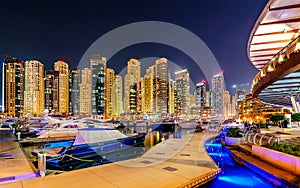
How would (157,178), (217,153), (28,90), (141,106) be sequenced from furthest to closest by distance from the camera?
(141,106) → (28,90) → (217,153) → (157,178)

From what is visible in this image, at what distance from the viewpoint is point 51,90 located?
108438 millimetres

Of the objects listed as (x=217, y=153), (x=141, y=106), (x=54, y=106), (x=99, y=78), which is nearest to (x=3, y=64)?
(x=54, y=106)

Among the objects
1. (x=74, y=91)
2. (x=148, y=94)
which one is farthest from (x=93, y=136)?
(x=74, y=91)

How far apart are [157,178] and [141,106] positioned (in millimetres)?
110343

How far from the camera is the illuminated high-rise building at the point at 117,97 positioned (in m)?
111

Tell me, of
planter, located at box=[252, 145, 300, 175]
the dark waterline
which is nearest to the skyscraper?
planter, located at box=[252, 145, 300, 175]

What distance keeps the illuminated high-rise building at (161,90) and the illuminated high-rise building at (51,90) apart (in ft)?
165

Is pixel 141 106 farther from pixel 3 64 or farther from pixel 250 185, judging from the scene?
pixel 250 185

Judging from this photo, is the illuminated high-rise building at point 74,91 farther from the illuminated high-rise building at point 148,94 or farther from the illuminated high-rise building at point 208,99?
the illuminated high-rise building at point 208,99

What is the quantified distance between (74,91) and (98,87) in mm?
20498

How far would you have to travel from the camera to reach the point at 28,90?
97.2 meters

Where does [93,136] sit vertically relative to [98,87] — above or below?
below

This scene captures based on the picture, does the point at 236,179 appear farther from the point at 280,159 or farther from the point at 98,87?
the point at 98,87

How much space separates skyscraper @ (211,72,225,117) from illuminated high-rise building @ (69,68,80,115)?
7259cm
